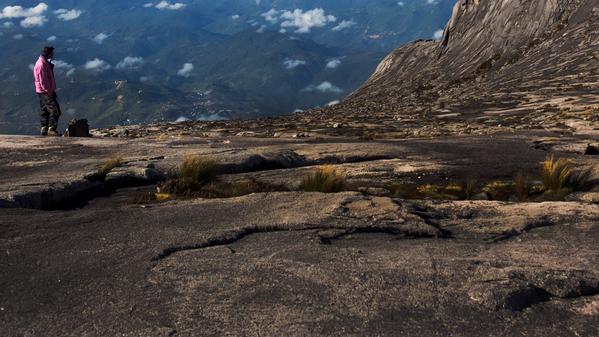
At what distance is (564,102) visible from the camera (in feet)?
139

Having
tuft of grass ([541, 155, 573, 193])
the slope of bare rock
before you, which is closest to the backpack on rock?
the slope of bare rock

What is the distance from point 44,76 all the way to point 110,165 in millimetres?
11626

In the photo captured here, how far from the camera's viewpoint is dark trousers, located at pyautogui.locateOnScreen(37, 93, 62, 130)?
2333cm

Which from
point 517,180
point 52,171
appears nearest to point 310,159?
point 517,180

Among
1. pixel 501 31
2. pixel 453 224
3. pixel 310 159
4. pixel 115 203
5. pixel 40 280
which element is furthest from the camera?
pixel 501 31

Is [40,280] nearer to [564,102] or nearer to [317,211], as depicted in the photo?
[317,211]

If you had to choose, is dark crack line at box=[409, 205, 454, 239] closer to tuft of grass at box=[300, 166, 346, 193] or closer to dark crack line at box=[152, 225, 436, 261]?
dark crack line at box=[152, 225, 436, 261]

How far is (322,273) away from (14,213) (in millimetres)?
5929

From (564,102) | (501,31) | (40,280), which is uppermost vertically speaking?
(501,31)

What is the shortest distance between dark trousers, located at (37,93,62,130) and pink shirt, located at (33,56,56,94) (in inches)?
12.9

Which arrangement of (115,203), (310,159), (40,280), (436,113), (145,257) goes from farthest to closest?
(436,113), (310,159), (115,203), (145,257), (40,280)

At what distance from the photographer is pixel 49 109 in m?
23.5

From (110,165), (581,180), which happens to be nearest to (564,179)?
(581,180)

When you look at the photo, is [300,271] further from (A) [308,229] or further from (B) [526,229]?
(B) [526,229]
